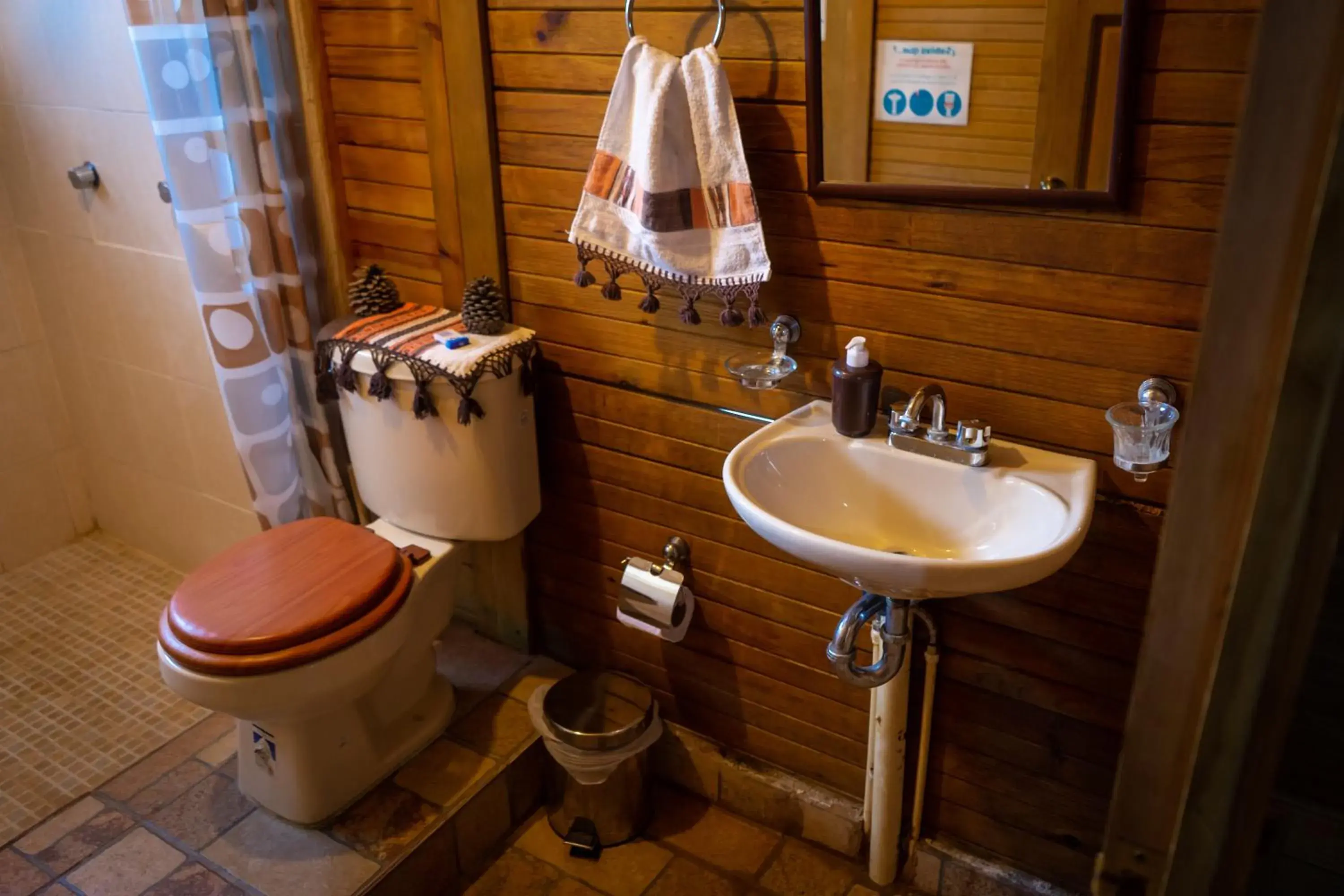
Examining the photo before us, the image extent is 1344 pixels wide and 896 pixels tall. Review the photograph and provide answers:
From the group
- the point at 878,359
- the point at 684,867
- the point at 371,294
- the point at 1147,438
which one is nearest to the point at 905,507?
the point at 878,359

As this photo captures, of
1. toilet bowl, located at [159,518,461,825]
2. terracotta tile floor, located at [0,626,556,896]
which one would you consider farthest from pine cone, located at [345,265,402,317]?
terracotta tile floor, located at [0,626,556,896]

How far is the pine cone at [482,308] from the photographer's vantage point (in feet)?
6.17

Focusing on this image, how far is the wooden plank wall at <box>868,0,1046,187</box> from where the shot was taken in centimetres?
131

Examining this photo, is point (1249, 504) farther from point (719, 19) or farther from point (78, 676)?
point (78, 676)

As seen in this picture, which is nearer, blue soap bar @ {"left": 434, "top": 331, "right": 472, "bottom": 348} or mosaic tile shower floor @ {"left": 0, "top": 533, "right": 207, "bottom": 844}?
blue soap bar @ {"left": 434, "top": 331, "right": 472, "bottom": 348}

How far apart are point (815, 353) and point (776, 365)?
0.06 meters

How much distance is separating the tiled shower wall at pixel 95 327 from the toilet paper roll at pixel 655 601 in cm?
105

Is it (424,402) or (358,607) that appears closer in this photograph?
(358,607)

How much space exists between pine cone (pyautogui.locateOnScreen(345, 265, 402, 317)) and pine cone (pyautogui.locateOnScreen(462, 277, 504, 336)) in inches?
8.9

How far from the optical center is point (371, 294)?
6.62ft

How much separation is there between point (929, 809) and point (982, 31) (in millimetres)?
1297

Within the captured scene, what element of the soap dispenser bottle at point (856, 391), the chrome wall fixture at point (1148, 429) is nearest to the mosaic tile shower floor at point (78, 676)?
the soap dispenser bottle at point (856, 391)

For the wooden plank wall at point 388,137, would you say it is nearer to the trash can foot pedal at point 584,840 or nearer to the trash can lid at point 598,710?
the trash can lid at point 598,710

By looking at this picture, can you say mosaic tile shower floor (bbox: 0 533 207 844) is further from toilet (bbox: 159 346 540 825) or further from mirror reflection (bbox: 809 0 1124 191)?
mirror reflection (bbox: 809 0 1124 191)
